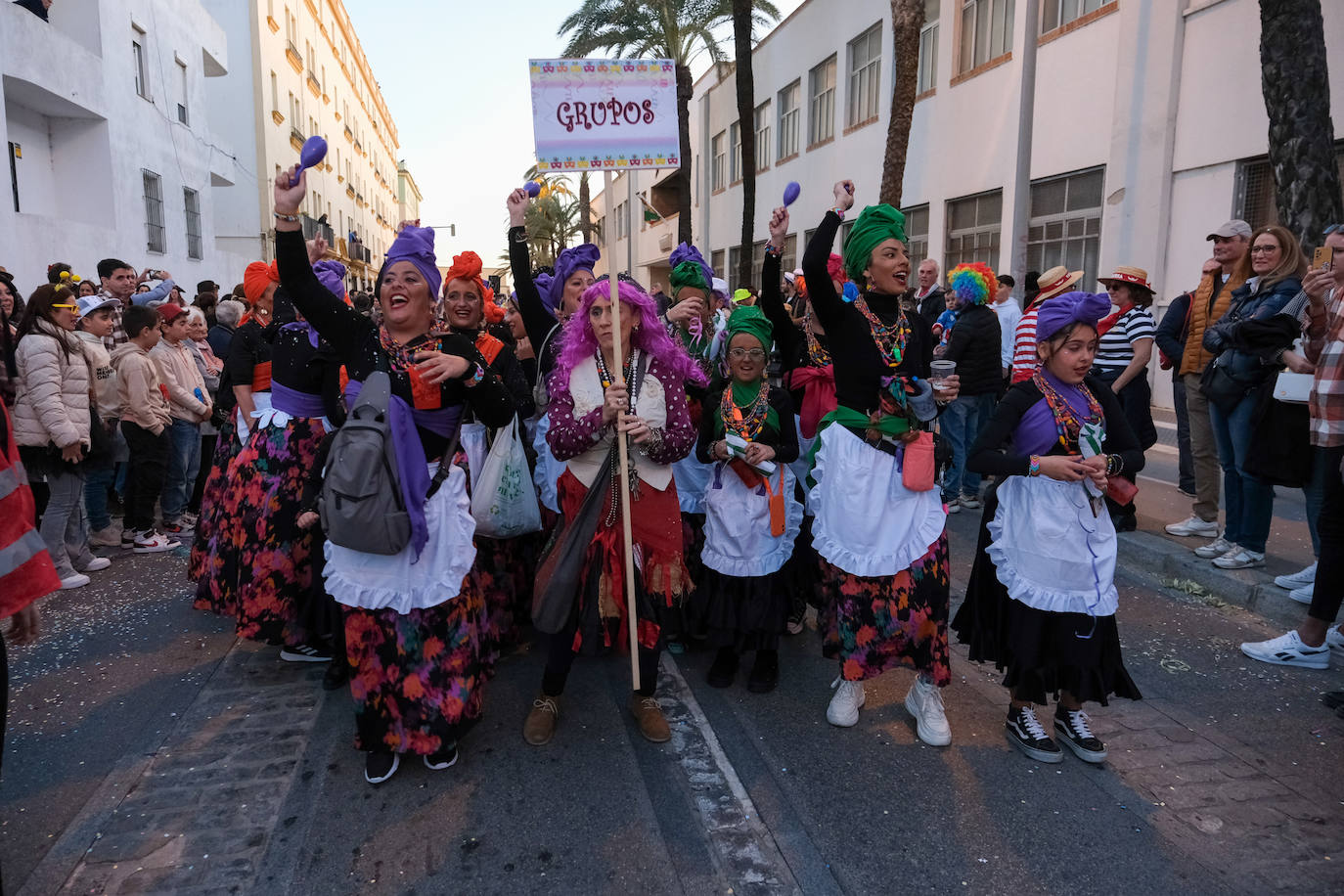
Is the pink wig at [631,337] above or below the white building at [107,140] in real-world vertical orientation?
below

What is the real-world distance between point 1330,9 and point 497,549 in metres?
10.1

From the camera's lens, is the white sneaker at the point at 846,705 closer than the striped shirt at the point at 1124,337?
Yes

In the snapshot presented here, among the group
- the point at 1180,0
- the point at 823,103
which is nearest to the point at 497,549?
the point at 1180,0

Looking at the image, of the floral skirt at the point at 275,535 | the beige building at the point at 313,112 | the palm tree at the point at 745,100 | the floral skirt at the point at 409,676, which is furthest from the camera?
the beige building at the point at 313,112

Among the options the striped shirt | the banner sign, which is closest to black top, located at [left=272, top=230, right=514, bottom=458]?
the banner sign

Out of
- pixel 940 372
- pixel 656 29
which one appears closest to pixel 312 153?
pixel 940 372

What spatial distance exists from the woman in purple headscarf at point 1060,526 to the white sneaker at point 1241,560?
2.71m

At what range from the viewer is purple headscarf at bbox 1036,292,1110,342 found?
10.1 feet

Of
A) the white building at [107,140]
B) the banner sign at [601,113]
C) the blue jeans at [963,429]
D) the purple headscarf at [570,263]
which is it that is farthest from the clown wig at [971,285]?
the white building at [107,140]

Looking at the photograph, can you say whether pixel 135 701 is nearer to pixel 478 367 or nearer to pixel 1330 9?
pixel 478 367

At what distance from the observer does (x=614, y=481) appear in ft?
11.1

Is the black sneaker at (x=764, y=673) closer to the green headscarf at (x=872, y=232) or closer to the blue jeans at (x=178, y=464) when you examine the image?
the green headscarf at (x=872, y=232)

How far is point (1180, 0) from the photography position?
10398 millimetres

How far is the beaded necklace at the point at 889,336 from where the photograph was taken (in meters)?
3.44
